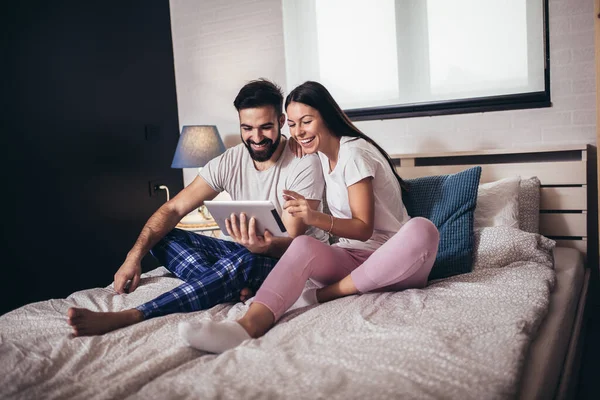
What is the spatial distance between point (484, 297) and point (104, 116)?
2.44 meters

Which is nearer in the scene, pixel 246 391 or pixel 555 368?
pixel 246 391

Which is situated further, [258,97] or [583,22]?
[583,22]

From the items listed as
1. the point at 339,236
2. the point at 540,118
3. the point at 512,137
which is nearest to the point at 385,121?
the point at 512,137

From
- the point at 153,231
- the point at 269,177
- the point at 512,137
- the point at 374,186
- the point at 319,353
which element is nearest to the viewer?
the point at 319,353

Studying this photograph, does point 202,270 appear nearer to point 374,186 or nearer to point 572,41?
point 374,186

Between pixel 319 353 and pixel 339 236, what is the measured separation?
1.91 ft

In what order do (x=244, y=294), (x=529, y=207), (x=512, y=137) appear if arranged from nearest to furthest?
(x=244, y=294), (x=529, y=207), (x=512, y=137)

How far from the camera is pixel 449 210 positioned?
1.91 metres

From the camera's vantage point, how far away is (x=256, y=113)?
1888 millimetres

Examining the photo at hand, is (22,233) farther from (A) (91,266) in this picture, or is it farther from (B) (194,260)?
(B) (194,260)

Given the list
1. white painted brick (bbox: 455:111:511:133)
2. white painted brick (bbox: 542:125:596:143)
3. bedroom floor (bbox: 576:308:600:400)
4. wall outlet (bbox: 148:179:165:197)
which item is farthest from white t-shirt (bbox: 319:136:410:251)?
wall outlet (bbox: 148:179:165:197)

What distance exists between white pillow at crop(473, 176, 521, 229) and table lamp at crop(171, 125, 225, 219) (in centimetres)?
152

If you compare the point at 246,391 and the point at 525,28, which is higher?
the point at 525,28

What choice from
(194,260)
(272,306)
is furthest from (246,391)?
(194,260)
